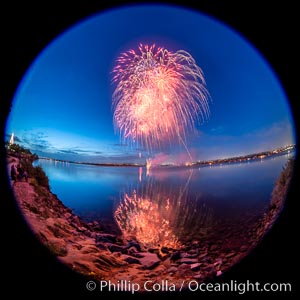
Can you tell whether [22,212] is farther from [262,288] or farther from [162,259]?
[262,288]

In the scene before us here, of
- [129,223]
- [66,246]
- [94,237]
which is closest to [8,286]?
[66,246]

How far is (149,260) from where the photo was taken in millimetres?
4680

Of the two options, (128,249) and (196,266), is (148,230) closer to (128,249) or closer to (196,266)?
(128,249)

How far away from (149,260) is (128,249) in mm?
722

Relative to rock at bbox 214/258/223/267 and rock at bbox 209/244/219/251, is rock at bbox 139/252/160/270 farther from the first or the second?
rock at bbox 209/244/219/251

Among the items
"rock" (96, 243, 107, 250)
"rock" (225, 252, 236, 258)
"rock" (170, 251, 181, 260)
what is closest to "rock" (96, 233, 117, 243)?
"rock" (96, 243, 107, 250)

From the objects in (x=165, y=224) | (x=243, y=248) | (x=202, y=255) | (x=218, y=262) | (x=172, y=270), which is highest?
(x=243, y=248)

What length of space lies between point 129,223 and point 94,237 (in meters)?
2.04

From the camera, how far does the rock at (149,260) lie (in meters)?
4.51

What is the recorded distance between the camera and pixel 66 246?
4.47 m

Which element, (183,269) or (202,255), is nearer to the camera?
(183,269)

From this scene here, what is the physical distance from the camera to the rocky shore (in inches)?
160

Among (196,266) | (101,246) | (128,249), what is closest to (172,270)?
(196,266)

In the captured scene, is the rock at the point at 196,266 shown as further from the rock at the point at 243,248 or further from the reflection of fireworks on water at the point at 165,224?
the rock at the point at 243,248
